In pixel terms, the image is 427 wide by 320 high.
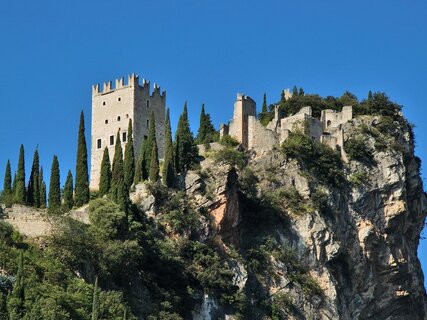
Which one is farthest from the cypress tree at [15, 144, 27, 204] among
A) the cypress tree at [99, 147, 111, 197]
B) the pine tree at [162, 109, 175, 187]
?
the pine tree at [162, 109, 175, 187]

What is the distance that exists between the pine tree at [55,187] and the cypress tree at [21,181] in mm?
1518

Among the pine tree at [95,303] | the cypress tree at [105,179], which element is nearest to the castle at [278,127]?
the cypress tree at [105,179]

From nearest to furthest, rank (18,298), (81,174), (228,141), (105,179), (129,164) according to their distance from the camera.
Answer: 1. (18,298)
2. (81,174)
3. (105,179)
4. (129,164)
5. (228,141)

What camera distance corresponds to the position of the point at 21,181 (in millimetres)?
67188

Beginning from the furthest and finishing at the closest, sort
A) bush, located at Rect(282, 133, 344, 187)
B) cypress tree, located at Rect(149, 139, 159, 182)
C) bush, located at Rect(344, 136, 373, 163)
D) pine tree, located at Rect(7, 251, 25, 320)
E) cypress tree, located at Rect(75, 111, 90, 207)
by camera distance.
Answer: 1. bush, located at Rect(344, 136, 373, 163)
2. bush, located at Rect(282, 133, 344, 187)
3. cypress tree, located at Rect(149, 139, 159, 182)
4. cypress tree, located at Rect(75, 111, 90, 207)
5. pine tree, located at Rect(7, 251, 25, 320)

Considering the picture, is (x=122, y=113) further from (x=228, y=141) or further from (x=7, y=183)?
(x=7, y=183)

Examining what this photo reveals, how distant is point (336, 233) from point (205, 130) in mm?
11030

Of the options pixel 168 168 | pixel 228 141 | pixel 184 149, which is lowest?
pixel 168 168

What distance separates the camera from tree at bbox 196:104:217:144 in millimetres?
77688

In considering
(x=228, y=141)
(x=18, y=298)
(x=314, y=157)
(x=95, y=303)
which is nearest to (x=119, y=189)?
(x=95, y=303)

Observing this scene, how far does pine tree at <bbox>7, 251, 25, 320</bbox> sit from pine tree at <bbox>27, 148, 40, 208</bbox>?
1477 cm

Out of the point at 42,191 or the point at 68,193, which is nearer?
the point at 68,193

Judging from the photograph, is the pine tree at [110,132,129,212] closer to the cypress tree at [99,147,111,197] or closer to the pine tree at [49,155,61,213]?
the cypress tree at [99,147,111,197]

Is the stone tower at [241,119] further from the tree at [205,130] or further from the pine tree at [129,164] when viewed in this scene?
the pine tree at [129,164]
